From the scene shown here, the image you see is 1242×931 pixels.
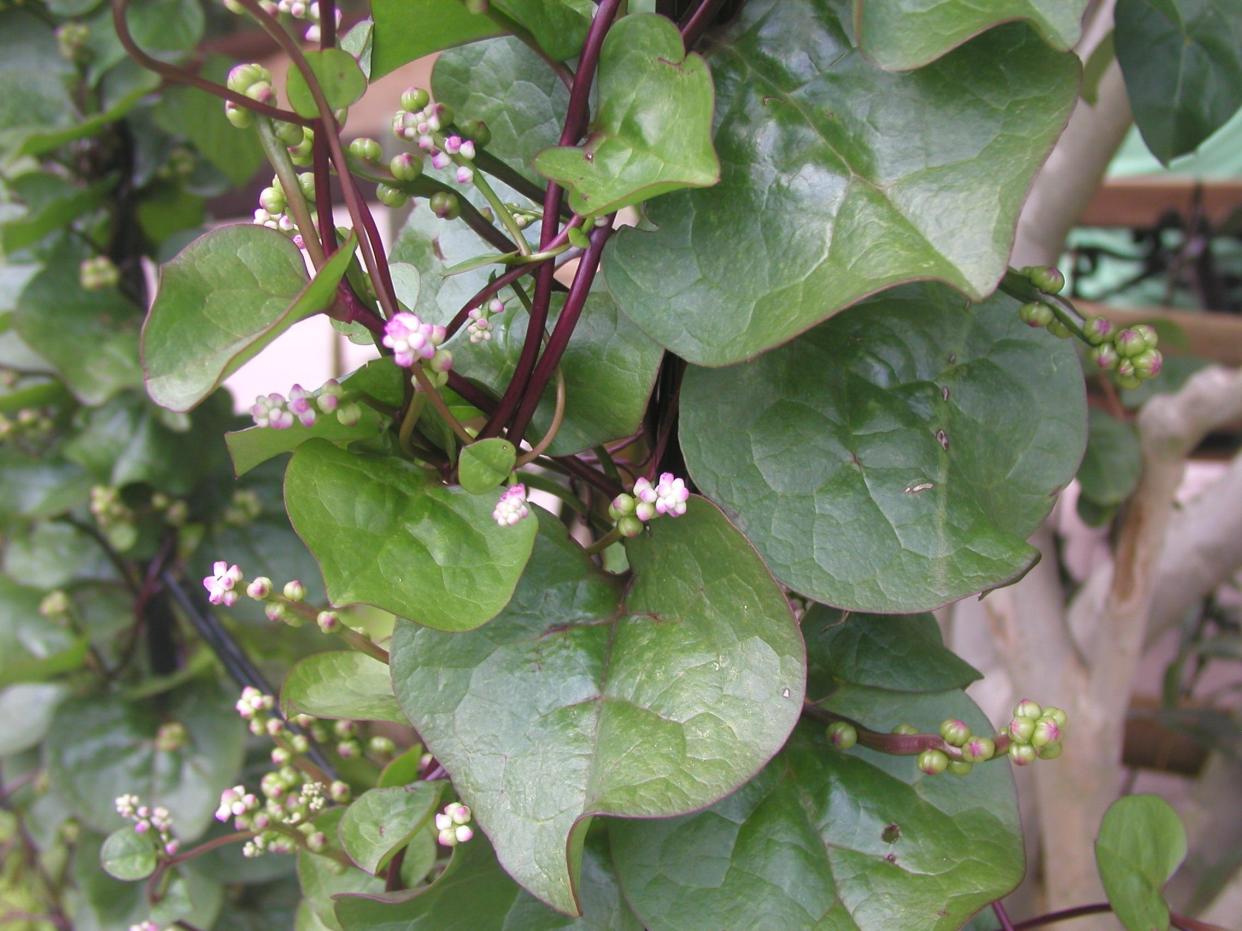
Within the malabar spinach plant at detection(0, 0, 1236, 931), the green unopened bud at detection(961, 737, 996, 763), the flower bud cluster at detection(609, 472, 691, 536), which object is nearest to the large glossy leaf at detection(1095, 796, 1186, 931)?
the malabar spinach plant at detection(0, 0, 1236, 931)

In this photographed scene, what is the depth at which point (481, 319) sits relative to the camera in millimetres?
330

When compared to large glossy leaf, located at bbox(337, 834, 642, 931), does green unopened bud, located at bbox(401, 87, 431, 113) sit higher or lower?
higher

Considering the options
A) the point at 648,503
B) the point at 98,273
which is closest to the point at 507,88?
the point at 648,503

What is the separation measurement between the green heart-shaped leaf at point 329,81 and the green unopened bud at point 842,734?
262 millimetres

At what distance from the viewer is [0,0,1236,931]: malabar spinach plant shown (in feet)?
0.94

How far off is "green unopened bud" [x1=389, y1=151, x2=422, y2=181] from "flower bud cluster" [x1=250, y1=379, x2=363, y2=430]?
65mm

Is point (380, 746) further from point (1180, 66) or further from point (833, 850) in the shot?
point (1180, 66)

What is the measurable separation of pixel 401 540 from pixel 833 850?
186 mm

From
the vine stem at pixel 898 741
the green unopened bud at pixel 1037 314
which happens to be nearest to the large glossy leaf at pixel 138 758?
the vine stem at pixel 898 741

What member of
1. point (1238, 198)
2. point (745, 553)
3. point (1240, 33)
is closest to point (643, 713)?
point (745, 553)

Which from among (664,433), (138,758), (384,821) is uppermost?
(664,433)

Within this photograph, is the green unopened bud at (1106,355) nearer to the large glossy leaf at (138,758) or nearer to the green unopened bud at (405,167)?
the green unopened bud at (405,167)

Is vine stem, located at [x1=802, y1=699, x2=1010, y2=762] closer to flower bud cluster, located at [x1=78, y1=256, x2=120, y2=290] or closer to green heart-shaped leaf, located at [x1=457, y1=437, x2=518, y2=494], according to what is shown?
green heart-shaped leaf, located at [x1=457, y1=437, x2=518, y2=494]

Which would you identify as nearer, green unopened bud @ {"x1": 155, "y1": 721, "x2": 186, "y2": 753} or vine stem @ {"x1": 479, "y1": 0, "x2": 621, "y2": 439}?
vine stem @ {"x1": 479, "y1": 0, "x2": 621, "y2": 439}
